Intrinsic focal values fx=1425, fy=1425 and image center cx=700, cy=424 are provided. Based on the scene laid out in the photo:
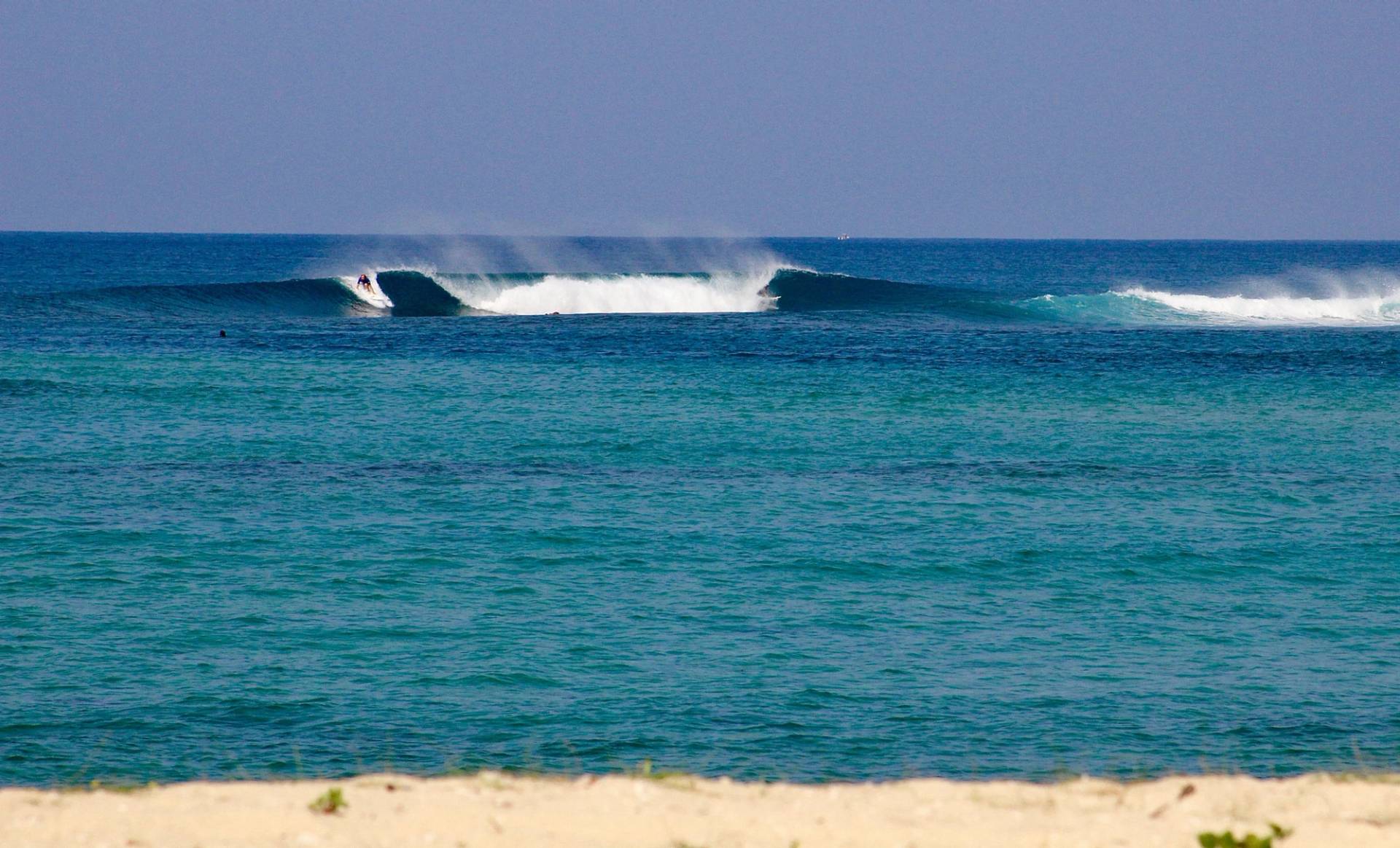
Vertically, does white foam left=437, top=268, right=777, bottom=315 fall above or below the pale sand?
above

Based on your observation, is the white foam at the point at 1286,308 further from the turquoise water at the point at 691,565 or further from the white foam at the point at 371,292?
the white foam at the point at 371,292

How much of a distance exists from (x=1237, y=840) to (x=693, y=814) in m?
2.30

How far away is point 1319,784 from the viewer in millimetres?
7137

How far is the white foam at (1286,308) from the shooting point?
192ft

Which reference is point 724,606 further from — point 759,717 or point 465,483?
point 465,483

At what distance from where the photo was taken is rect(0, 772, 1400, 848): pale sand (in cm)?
600

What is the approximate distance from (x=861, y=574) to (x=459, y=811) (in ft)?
31.7

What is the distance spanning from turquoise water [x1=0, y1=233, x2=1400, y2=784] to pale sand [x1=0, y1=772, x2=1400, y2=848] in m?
2.76

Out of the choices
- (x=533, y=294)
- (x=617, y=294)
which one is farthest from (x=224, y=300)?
(x=617, y=294)

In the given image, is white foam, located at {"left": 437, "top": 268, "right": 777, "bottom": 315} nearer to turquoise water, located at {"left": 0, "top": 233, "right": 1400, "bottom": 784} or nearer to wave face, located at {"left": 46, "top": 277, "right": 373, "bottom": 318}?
wave face, located at {"left": 46, "top": 277, "right": 373, "bottom": 318}

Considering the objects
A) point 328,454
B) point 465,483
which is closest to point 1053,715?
point 465,483

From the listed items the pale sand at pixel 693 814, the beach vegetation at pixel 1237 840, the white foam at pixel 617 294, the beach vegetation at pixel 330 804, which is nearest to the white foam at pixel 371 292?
the white foam at pixel 617 294

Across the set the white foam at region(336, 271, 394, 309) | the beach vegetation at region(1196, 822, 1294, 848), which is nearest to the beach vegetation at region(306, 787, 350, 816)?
the beach vegetation at region(1196, 822, 1294, 848)

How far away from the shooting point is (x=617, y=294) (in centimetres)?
6322
